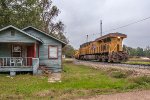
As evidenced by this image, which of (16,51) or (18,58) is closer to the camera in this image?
(18,58)

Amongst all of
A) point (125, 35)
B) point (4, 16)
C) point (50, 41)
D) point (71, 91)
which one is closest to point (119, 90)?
point (71, 91)

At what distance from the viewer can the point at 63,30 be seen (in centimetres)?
6197

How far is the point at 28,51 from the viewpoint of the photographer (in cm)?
3084

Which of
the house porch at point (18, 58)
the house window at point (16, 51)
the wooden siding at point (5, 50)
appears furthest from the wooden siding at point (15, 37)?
the house window at point (16, 51)

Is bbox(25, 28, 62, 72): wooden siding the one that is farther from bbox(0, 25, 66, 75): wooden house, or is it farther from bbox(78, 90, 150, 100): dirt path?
bbox(78, 90, 150, 100): dirt path

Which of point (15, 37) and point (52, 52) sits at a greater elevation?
point (15, 37)

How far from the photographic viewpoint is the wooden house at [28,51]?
27.0 m

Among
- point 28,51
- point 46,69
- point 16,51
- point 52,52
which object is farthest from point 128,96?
point 28,51

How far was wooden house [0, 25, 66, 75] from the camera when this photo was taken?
88.5 feet

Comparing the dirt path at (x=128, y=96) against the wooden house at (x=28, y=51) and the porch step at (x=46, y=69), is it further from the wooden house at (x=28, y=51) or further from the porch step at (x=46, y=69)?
the porch step at (x=46, y=69)

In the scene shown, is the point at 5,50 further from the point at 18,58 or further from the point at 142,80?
the point at 142,80

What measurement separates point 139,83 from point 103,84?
2.17 metres

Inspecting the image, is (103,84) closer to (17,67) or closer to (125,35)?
(17,67)

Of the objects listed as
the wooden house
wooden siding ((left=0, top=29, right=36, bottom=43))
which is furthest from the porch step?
wooden siding ((left=0, top=29, right=36, bottom=43))
